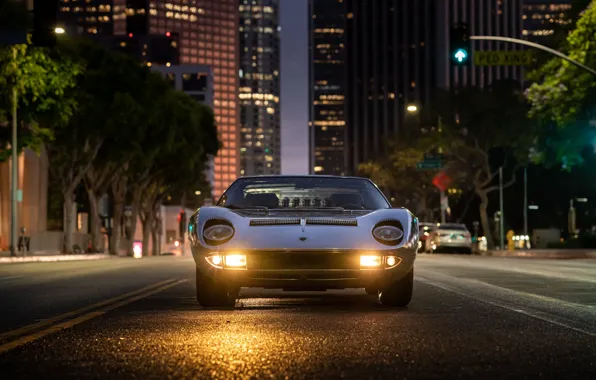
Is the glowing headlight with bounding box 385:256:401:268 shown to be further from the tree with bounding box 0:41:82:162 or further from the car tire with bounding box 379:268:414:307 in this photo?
the tree with bounding box 0:41:82:162

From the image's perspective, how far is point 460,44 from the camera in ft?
82.3

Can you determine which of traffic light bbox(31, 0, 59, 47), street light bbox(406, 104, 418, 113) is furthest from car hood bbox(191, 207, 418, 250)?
street light bbox(406, 104, 418, 113)

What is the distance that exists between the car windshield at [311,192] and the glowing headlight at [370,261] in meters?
1.11

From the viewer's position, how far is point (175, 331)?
8.00 m

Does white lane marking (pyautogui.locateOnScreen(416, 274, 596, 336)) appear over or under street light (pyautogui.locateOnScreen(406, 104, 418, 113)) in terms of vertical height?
under

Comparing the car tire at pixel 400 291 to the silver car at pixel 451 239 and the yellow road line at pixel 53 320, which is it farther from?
the silver car at pixel 451 239

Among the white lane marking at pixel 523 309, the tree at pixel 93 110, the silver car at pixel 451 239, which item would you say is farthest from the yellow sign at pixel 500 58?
the silver car at pixel 451 239

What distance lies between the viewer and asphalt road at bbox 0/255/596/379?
5.77 metres

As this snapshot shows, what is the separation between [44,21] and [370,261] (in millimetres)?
10767

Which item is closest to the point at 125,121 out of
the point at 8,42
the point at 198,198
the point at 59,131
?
the point at 59,131

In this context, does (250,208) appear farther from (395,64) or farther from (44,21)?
(395,64)

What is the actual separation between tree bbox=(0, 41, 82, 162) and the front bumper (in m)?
24.3

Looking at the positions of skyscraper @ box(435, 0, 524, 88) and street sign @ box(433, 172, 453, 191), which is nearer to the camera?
street sign @ box(433, 172, 453, 191)

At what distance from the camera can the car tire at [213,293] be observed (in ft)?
33.7
